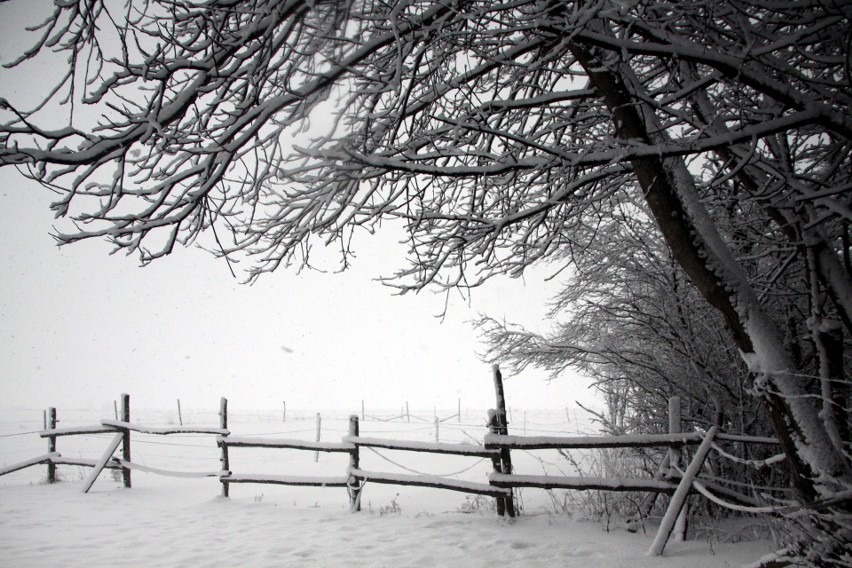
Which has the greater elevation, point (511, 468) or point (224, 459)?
point (511, 468)

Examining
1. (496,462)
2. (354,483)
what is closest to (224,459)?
(354,483)

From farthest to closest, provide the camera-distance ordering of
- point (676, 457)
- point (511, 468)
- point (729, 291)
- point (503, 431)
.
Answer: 1. point (503, 431)
2. point (511, 468)
3. point (676, 457)
4. point (729, 291)

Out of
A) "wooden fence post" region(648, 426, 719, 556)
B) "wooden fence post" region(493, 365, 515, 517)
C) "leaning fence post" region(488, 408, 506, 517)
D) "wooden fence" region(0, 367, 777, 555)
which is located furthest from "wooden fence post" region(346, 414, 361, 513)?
"wooden fence post" region(648, 426, 719, 556)

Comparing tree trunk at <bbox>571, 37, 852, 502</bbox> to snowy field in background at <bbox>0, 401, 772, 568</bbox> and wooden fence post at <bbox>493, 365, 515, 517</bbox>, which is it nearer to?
snowy field in background at <bbox>0, 401, 772, 568</bbox>

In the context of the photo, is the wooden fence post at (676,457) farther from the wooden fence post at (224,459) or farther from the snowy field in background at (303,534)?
the wooden fence post at (224,459)

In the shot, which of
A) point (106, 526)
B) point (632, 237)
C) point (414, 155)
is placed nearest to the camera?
point (414, 155)

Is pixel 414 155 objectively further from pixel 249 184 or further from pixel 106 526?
pixel 106 526

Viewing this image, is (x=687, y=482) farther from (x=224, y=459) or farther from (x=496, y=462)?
(x=224, y=459)

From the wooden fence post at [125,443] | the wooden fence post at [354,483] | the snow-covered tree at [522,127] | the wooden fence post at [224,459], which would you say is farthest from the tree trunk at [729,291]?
the wooden fence post at [125,443]

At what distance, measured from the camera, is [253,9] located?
2.72 metres

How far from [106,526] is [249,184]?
16.5 feet

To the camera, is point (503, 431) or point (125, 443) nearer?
point (503, 431)

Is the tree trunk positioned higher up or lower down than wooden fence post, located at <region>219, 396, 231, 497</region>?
higher up

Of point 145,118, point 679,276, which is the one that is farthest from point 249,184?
point 679,276
